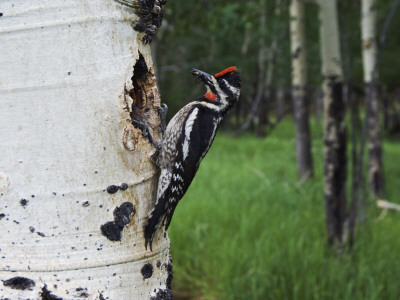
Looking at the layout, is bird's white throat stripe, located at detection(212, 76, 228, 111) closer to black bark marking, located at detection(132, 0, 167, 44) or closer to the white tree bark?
black bark marking, located at detection(132, 0, 167, 44)

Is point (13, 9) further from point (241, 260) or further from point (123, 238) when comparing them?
point (241, 260)

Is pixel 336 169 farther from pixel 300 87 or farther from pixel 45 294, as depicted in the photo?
pixel 300 87

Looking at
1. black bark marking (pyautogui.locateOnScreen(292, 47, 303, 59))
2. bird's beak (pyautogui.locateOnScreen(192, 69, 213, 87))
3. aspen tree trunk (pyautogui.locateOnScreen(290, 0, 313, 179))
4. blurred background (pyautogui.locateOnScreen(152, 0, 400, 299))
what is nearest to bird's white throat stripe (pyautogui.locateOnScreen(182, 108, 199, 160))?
bird's beak (pyautogui.locateOnScreen(192, 69, 213, 87))

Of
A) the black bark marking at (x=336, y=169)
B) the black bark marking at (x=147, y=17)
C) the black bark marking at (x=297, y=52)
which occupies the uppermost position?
the black bark marking at (x=147, y=17)

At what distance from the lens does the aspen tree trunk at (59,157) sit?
1.19 meters

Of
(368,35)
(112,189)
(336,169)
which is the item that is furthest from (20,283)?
(368,35)

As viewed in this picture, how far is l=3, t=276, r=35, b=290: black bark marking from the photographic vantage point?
1199 mm

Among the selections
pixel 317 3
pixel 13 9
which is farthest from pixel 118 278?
pixel 317 3

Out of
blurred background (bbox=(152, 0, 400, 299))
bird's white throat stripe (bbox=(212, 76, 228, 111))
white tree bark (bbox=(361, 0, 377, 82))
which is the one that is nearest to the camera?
bird's white throat stripe (bbox=(212, 76, 228, 111))

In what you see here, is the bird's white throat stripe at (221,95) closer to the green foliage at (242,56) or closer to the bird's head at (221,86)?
the bird's head at (221,86)

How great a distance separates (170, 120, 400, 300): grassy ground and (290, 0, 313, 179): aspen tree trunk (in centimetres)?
88

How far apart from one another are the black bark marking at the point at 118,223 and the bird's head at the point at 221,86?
1.11 meters

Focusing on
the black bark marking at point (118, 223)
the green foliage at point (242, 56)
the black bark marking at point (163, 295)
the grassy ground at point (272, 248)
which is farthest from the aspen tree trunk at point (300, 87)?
the black bark marking at point (118, 223)

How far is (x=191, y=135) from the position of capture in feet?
7.07
